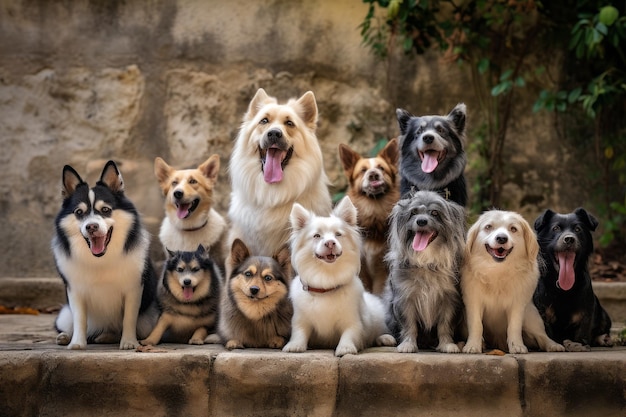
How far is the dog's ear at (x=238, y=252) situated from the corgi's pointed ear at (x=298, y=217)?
1.33 ft

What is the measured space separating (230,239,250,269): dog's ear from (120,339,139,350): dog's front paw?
2.62 ft

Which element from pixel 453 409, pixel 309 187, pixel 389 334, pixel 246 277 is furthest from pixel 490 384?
pixel 309 187

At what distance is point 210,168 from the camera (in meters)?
5.95

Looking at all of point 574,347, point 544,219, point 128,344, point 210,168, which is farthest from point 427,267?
point 210,168

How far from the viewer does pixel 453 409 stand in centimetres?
417

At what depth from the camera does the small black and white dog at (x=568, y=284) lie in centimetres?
471

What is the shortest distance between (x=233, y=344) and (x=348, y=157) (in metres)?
1.84

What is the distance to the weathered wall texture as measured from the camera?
7.55 m

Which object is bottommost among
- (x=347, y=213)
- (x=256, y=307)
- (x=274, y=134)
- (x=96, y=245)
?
(x=256, y=307)

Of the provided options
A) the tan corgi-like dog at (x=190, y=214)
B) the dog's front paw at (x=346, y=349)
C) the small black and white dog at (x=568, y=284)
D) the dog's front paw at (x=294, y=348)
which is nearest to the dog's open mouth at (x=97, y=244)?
the tan corgi-like dog at (x=190, y=214)

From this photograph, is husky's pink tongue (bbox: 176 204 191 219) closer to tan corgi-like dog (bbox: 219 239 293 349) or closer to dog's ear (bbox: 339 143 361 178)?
tan corgi-like dog (bbox: 219 239 293 349)

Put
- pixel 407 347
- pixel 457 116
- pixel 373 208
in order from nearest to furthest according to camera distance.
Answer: pixel 407 347, pixel 457 116, pixel 373 208

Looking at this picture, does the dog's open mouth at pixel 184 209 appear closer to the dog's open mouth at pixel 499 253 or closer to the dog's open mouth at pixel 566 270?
the dog's open mouth at pixel 499 253

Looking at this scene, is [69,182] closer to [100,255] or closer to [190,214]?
[100,255]
